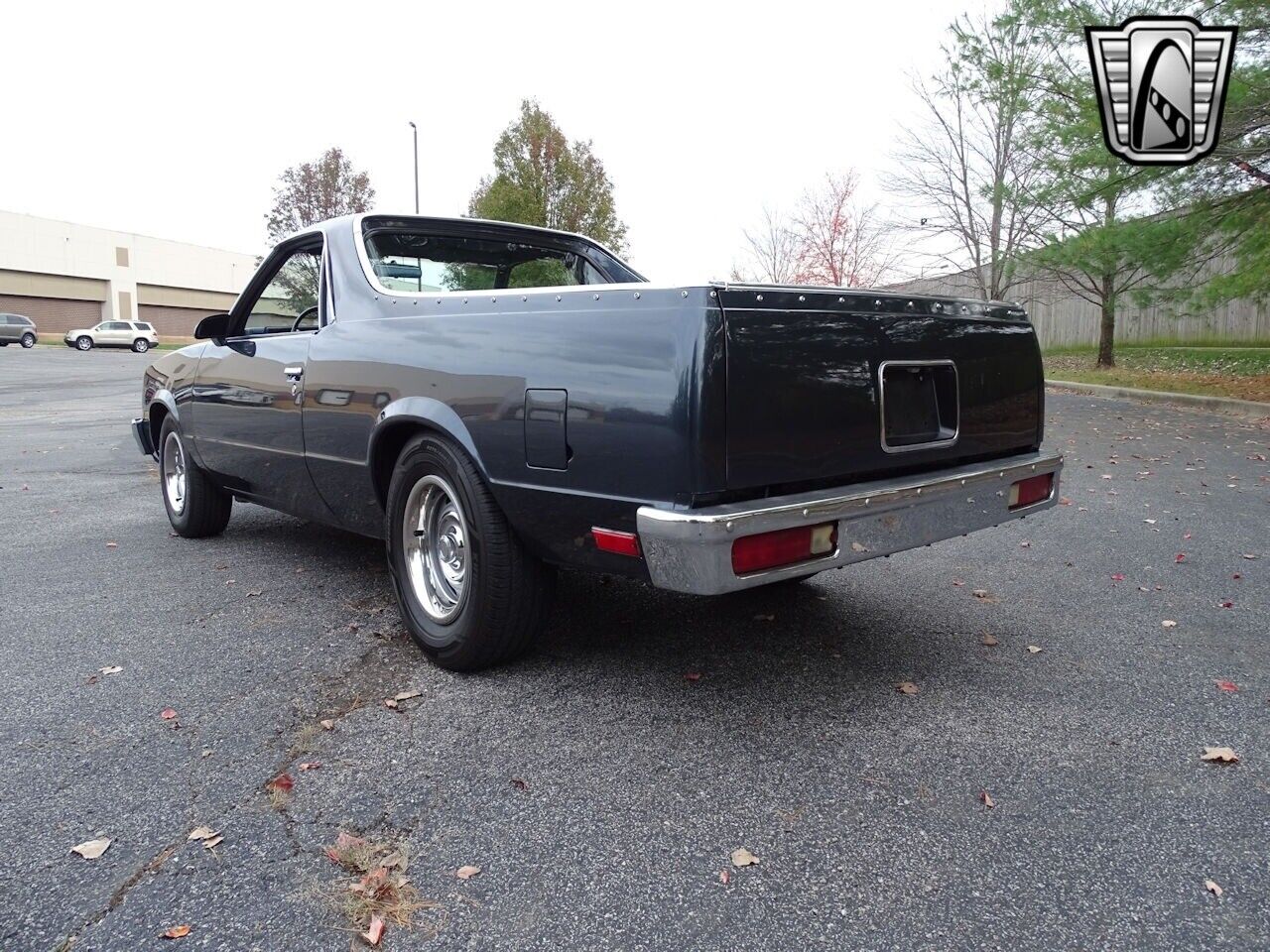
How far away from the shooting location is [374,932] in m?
1.95

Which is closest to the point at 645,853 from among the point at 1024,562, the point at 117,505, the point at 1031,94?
the point at 1024,562

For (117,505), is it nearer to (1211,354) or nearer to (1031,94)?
(1031,94)

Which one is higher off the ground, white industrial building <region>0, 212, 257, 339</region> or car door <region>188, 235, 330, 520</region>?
white industrial building <region>0, 212, 257, 339</region>

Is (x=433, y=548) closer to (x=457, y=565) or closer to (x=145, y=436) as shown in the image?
(x=457, y=565)

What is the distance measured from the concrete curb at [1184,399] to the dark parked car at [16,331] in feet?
144

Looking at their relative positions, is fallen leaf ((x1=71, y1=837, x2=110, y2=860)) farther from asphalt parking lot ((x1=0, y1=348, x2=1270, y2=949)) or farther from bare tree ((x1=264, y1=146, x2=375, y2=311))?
bare tree ((x1=264, y1=146, x2=375, y2=311))

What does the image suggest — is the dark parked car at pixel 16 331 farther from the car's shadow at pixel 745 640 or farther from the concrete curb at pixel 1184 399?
the car's shadow at pixel 745 640

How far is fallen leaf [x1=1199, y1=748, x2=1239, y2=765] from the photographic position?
2.70 metres

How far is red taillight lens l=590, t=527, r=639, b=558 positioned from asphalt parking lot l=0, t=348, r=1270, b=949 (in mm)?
612

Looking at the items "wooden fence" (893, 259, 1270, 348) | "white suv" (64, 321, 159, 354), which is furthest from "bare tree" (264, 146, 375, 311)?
"wooden fence" (893, 259, 1270, 348)

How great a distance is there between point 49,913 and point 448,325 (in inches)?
81.0

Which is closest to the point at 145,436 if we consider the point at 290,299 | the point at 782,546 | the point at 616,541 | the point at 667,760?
the point at 290,299

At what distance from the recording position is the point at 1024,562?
5.04 metres

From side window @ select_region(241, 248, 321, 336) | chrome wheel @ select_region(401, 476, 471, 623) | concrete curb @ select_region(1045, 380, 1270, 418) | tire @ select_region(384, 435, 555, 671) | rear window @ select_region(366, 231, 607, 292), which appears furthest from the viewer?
concrete curb @ select_region(1045, 380, 1270, 418)
